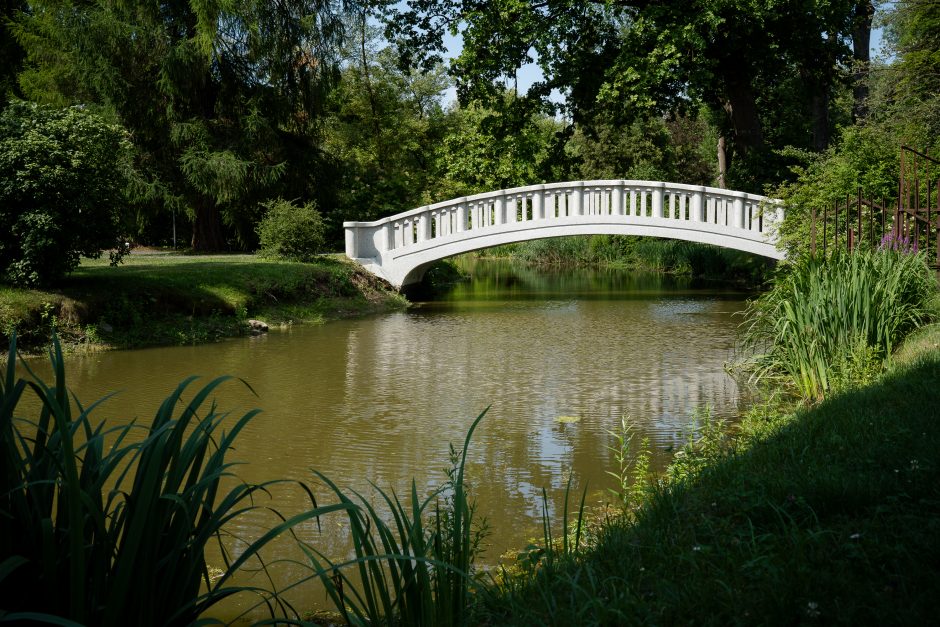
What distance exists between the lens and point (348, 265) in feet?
59.6

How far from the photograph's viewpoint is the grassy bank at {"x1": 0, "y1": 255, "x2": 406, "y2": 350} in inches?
418

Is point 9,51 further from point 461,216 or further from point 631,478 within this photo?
point 631,478

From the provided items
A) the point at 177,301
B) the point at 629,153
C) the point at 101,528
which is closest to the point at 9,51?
the point at 177,301

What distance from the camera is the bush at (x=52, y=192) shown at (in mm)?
10297

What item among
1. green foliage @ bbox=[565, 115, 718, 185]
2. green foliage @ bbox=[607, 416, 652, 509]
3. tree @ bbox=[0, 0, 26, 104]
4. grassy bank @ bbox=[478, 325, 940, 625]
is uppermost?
tree @ bbox=[0, 0, 26, 104]

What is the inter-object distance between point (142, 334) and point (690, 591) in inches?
401

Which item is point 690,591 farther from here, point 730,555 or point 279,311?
point 279,311

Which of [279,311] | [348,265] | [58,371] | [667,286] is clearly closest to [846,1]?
Answer: [667,286]

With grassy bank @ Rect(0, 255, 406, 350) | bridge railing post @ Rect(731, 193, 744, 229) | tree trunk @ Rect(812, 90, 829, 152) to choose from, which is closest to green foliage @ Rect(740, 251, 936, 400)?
grassy bank @ Rect(0, 255, 406, 350)

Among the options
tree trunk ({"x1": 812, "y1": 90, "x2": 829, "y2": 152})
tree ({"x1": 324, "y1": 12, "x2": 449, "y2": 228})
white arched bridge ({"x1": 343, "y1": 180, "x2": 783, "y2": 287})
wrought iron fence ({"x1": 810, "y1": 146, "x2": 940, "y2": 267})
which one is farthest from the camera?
tree ({"x1": 324, "y1": 12, "x2": 449, "y2": 228})

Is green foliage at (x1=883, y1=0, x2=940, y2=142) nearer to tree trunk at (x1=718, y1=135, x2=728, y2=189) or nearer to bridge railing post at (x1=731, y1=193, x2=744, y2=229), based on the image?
bridge railing post at (x1=731, y1=193, x2=744, y2=229)

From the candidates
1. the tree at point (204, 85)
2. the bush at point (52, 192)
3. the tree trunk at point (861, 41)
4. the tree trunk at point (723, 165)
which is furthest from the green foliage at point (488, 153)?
the bush at point (52, 192)

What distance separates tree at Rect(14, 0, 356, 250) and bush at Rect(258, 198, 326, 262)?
1886mm

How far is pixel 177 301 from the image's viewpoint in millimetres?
12703
